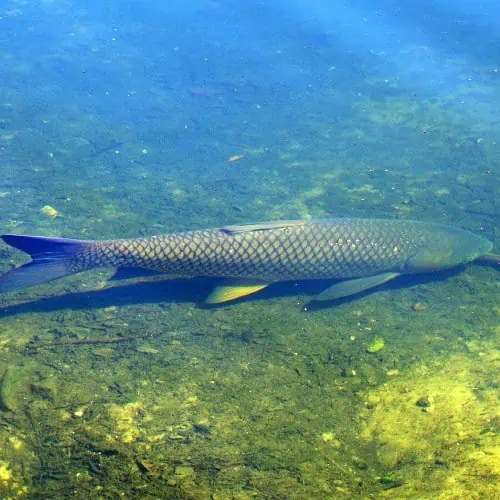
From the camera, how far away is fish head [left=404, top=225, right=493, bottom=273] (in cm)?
619

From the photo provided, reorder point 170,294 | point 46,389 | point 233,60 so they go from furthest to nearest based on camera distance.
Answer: point 233,60 < point 170,294 < point 46,389

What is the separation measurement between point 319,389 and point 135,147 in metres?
6.49

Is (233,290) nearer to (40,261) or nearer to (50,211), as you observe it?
(40,261)

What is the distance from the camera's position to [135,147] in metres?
9.55

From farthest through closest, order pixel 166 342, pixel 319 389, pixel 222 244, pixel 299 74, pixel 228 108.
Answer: pixel 299 74 < pixel 228 108 < pixel 222 244 < pixel 166 342 < pixel 319 389

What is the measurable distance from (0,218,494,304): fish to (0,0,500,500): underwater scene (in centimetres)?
3

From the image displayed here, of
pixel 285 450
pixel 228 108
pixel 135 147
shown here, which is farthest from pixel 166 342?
pixel 228 108

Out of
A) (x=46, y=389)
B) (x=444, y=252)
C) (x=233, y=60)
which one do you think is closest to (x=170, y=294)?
(x=46, y=389)

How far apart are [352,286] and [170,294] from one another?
2.15m

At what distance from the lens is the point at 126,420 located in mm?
4098

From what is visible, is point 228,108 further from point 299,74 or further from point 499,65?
point 499,65

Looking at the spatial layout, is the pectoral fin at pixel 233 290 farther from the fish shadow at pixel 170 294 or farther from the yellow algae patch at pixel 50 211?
the yellow algae patch at pixel 50 211

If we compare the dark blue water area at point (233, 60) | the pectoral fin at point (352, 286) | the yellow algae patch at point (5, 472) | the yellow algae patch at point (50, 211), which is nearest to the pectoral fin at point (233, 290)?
the pectoral fin at point (352, 286)

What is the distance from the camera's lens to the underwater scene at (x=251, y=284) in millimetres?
3744
